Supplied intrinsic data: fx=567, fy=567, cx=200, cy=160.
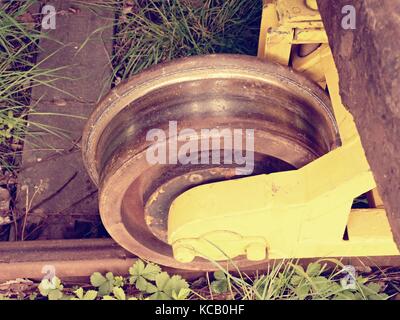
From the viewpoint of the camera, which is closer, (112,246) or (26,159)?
(112,246)

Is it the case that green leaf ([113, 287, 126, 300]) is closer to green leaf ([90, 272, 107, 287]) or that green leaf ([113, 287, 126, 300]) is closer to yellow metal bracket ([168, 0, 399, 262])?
green leaf ([90, 272, 107, 287])

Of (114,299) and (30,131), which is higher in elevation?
(30,131)

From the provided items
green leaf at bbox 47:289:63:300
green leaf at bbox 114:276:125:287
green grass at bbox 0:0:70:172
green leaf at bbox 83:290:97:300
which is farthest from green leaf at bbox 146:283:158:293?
green grass at bbox 0:0:70:172

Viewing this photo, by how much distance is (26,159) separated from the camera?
259 centimetres

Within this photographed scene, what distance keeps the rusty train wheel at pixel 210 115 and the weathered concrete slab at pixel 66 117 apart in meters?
0.63

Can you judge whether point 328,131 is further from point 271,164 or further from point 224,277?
point 224,277

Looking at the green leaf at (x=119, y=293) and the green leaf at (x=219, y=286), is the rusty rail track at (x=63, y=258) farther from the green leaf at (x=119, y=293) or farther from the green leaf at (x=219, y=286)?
the green leaf at (x=219, y=286)

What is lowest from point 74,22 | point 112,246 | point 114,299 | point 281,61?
point 114,299

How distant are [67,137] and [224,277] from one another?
0.97 meters

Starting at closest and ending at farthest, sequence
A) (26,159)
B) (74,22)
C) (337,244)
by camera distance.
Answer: (337,244), (26,159), (74,22)

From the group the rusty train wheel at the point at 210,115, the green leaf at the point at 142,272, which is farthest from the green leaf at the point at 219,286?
the rusty train wheel at the point at 210,115

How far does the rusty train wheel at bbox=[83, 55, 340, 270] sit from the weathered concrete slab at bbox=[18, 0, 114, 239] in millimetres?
629

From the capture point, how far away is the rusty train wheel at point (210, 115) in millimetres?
1732

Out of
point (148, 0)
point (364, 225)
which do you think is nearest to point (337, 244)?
point (364, 225)
